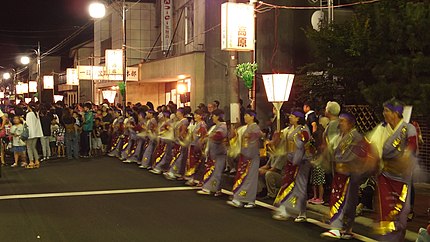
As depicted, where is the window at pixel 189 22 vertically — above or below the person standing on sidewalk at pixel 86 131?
above

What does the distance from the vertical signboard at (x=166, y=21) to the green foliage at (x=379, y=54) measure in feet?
48.3

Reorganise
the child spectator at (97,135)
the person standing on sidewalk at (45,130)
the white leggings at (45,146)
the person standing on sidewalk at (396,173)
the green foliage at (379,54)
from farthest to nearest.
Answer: the child spectator at (97,135), the white leggings at (45,146), the person standing on sidewalk at (45,130), the green foliage at (379,54), the person standing on sidewalk at (396,173)

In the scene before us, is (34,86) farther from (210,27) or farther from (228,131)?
(228,131)

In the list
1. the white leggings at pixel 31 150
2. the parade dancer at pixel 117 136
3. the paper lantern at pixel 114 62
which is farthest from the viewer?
the paper lantern at pixel 114 62

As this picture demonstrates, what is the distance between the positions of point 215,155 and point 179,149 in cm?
257

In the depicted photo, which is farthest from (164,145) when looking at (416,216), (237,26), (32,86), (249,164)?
(32,86)

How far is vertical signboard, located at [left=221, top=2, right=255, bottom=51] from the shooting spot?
→ 15.1 meters

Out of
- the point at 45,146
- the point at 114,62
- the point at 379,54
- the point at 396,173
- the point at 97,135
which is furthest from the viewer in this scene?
the point at 114,62

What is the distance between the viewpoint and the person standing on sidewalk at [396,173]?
6387 mm

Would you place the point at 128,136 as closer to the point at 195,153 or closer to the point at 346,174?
the point at 195,153

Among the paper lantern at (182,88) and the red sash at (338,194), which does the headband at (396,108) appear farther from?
the paper lantern at (182,88)

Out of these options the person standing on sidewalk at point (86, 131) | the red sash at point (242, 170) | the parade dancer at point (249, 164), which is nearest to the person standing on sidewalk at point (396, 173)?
the parade dancer at point (249, 164)

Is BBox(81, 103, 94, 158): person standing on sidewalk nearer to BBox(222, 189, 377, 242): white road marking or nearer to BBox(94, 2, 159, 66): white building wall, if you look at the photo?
BBox(222, 189, 377, 242): white road marking

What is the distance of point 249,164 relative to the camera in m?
9.80
